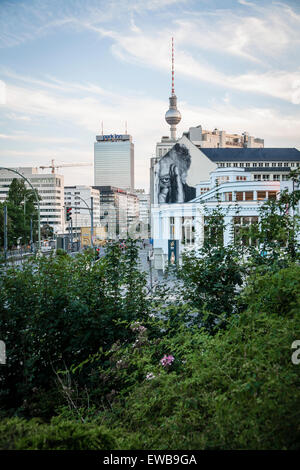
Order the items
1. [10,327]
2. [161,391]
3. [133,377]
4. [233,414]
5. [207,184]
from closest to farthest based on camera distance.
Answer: [233,414] < [161,391] < [133,377] < [10,327] < [207,184]

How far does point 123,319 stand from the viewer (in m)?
6.94

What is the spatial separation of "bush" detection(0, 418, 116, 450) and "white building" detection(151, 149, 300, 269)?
5.98 metres

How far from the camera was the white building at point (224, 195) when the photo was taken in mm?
23591

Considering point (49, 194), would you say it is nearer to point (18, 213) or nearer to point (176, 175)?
point (176, 175)

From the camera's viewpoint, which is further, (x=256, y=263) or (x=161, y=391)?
(x=256, y=263)

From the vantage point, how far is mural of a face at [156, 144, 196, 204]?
81.1 m

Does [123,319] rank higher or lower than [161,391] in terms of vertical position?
higher

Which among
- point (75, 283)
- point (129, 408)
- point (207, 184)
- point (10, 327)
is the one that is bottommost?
point (129, 408)

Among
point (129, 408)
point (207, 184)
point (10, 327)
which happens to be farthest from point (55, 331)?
point (207, 184)

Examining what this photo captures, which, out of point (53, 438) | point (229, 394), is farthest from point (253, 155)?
point (53, 438)

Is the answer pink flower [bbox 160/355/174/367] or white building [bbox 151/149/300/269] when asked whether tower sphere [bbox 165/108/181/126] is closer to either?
white building [bbox 151/149/300/269]

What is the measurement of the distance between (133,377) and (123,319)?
1.32 m
